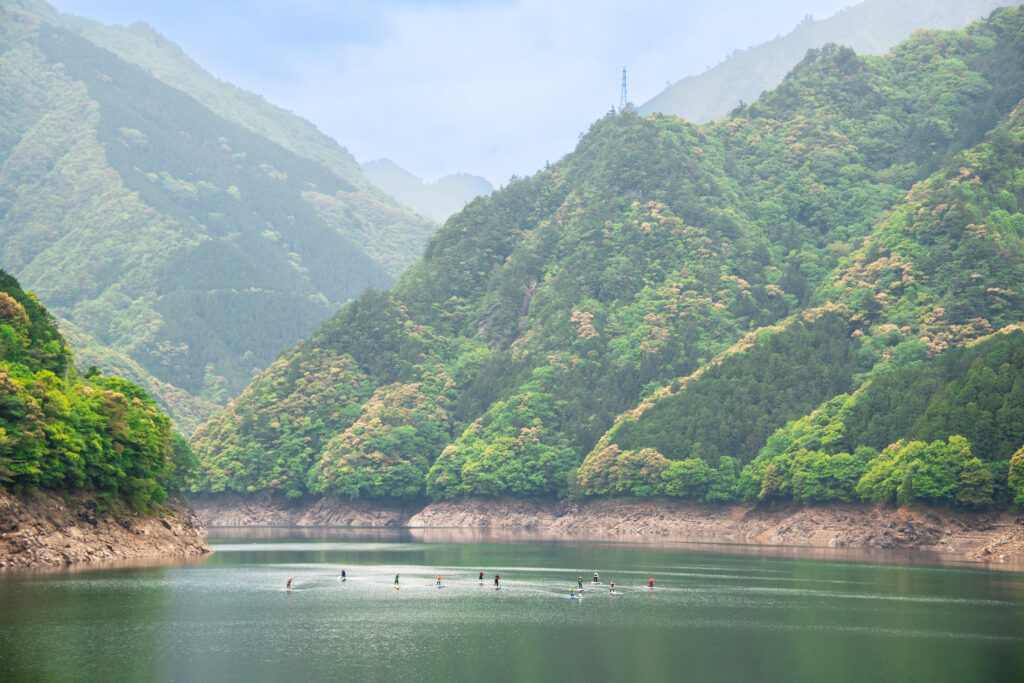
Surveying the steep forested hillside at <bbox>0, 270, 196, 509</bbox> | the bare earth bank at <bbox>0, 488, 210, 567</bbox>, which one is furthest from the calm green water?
the steep forested hillside at <bbox>0, 270, 196, 509</bbox>

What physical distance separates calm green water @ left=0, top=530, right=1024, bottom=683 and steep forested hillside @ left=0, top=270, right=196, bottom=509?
12.6m

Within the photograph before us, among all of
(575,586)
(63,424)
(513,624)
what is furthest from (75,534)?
(513,624)

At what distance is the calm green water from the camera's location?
65.9 m

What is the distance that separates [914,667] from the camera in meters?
68.5

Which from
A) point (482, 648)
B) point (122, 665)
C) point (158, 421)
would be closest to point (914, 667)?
point (482, 648)

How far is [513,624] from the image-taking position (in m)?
86.9

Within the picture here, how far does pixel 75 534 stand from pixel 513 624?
5482cm

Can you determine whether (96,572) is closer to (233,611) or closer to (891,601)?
(233,611)

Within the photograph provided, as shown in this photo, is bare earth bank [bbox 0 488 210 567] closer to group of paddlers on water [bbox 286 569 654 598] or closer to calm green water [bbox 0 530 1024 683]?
calm green water [bbox 0 530 1024 683]

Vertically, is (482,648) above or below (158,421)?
below

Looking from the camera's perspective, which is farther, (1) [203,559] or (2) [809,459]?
(2) [809,459]

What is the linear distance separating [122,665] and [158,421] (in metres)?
87.9

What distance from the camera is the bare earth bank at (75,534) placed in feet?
338

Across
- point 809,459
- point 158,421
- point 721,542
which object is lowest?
point 721,542
